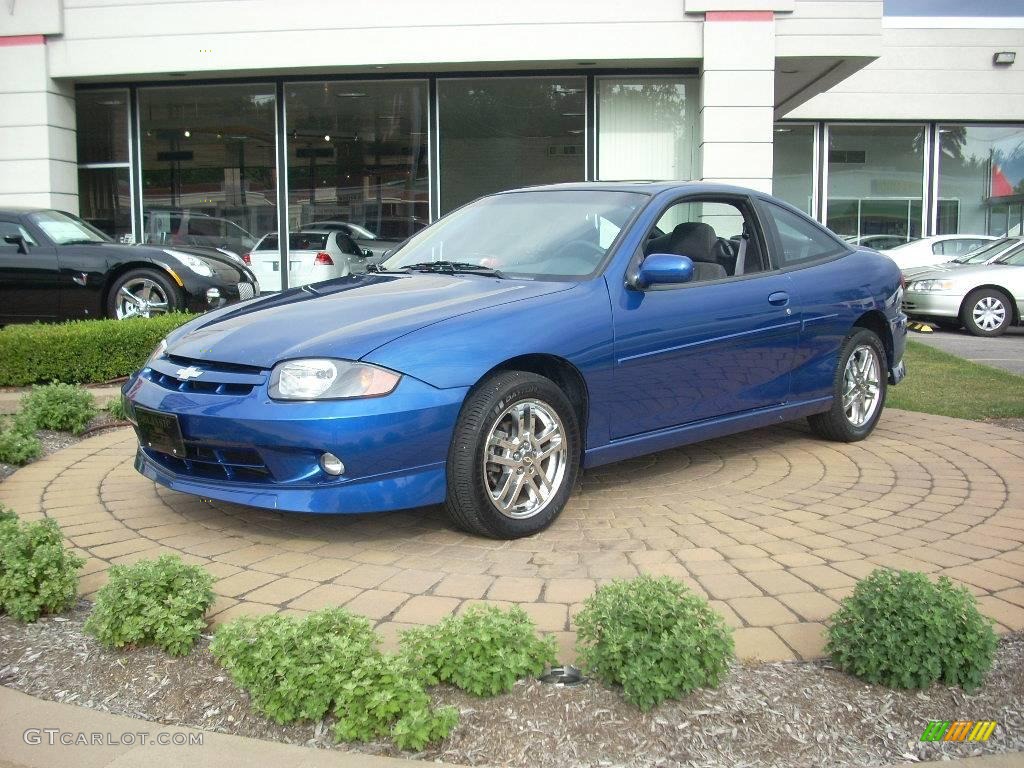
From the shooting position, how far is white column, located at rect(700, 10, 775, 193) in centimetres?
1448

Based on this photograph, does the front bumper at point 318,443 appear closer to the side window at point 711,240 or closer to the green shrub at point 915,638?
the green shrub at point 915,638

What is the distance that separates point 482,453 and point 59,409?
376 cm

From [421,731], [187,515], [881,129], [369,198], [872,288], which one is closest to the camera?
[421,731]

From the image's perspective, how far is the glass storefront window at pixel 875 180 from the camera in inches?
893

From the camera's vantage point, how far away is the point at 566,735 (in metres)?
2.77

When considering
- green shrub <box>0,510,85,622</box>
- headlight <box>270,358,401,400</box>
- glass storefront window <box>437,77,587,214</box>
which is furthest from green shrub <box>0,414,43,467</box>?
glass storefront window <box>437,77,587,214</box>

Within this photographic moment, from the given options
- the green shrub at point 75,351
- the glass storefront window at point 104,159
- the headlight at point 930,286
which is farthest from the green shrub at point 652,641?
the glass storefront window at point 104,159

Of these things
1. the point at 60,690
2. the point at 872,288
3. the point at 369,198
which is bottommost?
the point at 60,690

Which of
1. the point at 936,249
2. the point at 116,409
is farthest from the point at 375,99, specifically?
the point at 116,409

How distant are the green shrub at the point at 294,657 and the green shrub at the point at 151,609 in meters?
0.20

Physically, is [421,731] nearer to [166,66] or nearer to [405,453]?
[405,453]

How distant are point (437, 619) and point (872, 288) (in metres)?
3.86

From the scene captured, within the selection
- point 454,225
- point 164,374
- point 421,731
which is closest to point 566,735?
point 421,731

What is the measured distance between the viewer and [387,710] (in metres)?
2.77
